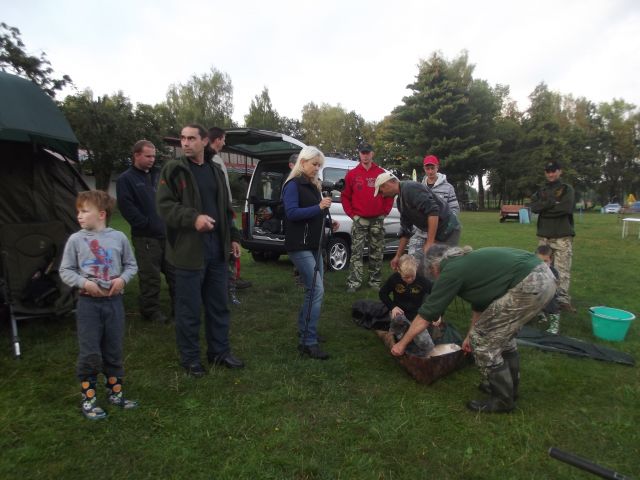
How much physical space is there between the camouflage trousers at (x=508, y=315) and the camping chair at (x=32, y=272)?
373cm

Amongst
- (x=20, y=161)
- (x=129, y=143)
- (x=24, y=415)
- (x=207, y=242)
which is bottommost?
(x=24, y=415)

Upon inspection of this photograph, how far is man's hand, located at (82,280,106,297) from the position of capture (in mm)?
2453

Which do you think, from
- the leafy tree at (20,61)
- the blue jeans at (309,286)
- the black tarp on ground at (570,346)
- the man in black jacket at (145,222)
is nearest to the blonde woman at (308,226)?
the blue jeans at (309,286)

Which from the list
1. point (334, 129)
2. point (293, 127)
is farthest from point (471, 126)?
point (293, 127)

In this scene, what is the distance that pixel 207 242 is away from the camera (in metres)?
3.08

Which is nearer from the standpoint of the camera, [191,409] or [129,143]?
[191,409]

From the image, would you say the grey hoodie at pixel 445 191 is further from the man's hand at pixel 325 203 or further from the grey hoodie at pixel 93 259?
the grey hoodie at pixel 93 259

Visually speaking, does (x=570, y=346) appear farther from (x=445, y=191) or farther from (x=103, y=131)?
(x=103, y=131)

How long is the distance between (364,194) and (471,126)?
2977 cm

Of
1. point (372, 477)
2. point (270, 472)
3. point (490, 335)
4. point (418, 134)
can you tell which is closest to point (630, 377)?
point (490, 335)

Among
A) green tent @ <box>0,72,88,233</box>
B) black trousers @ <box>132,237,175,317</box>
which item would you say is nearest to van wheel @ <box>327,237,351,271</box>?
black trousers @ <box>132,237,175,317</box>

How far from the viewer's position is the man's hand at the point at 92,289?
245 centimetres

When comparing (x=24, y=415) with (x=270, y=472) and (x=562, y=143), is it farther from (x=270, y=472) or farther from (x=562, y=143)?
(x=562, y=143)

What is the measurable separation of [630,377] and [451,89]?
103ft
